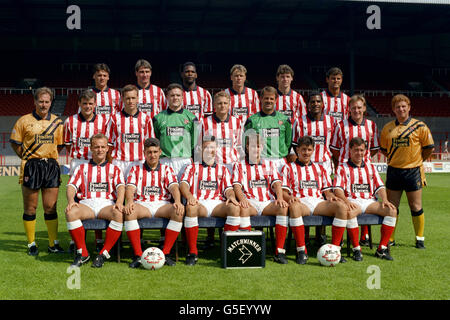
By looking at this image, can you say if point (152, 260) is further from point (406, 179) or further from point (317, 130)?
point (406, 179)

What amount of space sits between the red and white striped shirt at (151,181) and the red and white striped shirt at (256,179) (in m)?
0.76

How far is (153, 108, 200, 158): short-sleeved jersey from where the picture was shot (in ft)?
17.5

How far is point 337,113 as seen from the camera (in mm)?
5973

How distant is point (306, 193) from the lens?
5.16 meters

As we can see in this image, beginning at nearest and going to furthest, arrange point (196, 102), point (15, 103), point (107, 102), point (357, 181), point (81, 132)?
1. point (357, 181)
2. point (81, 132)
3. point (107, 102)
4. point (196, 102)
5. point (15, 103)

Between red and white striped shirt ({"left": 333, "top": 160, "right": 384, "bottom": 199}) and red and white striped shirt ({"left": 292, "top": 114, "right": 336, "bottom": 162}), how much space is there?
0.41 meters

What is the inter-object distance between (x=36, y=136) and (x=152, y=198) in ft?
5.30

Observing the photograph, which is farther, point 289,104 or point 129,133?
point 289,104

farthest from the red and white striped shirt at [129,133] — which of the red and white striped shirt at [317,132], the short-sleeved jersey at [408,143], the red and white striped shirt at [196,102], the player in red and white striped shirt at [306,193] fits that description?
the short-sleeved jersey at [408,143]

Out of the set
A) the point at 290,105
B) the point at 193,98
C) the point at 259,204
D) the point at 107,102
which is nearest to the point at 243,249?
A: the point at 259,204

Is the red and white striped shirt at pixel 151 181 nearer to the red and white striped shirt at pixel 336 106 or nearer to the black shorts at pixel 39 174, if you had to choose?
the black shorts at pixel 39 174
